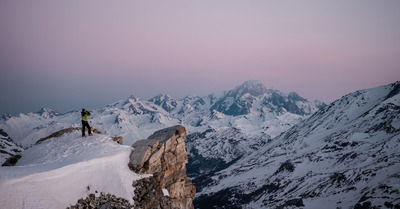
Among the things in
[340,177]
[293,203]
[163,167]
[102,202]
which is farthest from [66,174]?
[340,177]

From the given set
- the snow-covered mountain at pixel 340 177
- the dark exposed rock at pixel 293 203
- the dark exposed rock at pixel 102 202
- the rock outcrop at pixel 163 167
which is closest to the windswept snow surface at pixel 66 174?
the dark exposed rock at pixel 102 202

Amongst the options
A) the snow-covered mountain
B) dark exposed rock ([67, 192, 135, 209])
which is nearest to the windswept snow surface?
dark exposed rock ([67, 192, 135, 209])

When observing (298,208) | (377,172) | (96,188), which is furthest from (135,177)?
(377,172)

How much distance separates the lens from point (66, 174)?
77.5 feet

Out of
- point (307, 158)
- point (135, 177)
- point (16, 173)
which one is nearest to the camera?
point (16, 173)

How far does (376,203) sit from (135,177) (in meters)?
100.0

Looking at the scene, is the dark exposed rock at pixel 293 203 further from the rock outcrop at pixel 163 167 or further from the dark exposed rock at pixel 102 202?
the dark exposed rock at pixel 102 202

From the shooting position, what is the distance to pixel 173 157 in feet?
124

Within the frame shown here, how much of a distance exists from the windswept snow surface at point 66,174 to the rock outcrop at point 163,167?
158 centimetres

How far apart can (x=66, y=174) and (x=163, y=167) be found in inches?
550

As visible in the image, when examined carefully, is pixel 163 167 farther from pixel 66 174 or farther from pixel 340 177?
pixel 340 177

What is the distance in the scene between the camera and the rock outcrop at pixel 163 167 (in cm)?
2852

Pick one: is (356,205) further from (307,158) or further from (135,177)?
(135,177)

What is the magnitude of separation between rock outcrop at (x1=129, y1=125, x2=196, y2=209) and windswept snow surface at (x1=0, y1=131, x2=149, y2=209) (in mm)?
1575
